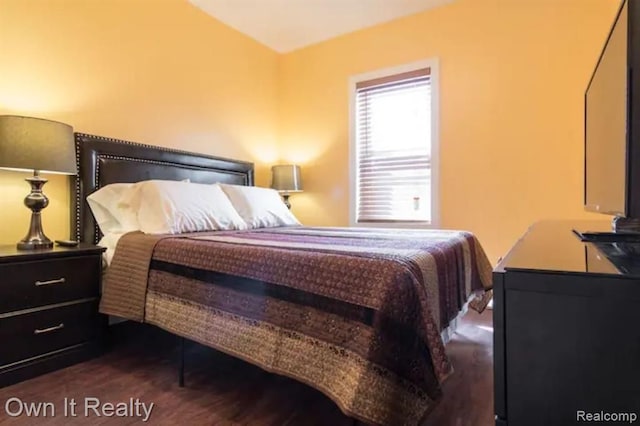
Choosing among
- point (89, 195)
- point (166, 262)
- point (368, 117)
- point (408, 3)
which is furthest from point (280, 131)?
point (166, 262)

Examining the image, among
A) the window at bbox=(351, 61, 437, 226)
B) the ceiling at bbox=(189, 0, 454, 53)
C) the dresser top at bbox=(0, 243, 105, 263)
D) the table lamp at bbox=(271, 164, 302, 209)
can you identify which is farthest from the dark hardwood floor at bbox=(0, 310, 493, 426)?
the ceiling at bbox=(189, 0, 454, 53)

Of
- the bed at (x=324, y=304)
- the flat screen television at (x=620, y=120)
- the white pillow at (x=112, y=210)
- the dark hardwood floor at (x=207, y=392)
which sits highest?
the flat screen television at (x=620, y=120)

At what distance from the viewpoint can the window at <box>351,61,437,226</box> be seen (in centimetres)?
329

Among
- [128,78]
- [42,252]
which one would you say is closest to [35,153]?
[42,252]

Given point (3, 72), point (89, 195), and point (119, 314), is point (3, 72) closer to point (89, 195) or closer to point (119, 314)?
point (89, 195)

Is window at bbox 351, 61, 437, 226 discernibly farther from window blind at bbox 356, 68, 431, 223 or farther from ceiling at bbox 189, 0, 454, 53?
ceiling at bbox 189, 0, 454, 53

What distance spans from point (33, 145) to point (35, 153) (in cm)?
4

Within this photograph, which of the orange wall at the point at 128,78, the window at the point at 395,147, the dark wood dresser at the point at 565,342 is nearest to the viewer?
the dark wood dresser at the point at 565,342

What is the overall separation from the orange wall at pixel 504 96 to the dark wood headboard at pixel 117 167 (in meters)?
1.92

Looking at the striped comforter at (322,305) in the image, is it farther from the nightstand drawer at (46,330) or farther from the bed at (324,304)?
the nightstand drawer at (46,330)

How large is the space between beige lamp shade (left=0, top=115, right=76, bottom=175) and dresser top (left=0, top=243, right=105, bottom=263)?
1.44 ft

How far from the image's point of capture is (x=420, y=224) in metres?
3.29

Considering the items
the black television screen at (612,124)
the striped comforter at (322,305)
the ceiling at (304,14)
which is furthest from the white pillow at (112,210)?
the black television screen at (612,124)

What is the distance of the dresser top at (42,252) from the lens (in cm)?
172
